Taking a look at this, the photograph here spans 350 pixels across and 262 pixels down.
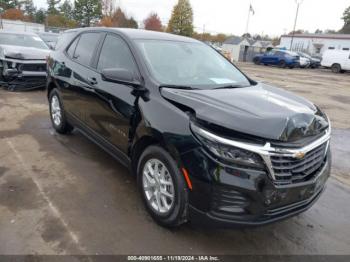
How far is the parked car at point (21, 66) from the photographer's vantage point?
9016 millimetres

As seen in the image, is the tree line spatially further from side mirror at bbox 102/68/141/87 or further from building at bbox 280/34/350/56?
side mirror at bbox 102/68/141/87

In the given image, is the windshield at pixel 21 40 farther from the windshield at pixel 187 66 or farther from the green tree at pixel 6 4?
the green tree at pixel 6 4

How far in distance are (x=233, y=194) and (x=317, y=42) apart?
54.7 meters

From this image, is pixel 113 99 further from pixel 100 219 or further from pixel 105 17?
pixel 105 17

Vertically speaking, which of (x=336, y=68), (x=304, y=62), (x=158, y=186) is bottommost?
(x=158, y=186)

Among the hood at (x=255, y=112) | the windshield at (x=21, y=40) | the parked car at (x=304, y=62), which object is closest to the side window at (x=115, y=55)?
the hood at (x=255, y=112)

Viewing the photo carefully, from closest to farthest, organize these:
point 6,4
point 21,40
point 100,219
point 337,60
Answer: point 100,219
point 21,40
point 337,60
point 6,4

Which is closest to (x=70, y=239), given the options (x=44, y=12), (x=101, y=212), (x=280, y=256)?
(x=101, y=212)

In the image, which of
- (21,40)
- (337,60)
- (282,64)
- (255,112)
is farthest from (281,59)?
(255,112)

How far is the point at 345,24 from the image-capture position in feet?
258

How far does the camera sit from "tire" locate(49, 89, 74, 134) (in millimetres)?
5365

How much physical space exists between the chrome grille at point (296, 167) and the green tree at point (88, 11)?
74.2 m

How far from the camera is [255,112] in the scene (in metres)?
2.71

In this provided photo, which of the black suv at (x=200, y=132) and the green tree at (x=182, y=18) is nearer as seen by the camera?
the black suv at (x=200, y=132)
